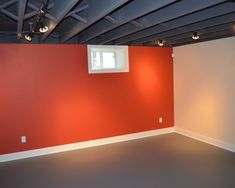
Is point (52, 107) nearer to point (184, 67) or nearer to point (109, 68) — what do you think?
point (109, 68)

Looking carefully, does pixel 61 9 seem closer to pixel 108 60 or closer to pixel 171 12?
pixel 171 12

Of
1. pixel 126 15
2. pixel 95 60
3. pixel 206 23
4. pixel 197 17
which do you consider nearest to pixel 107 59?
pixel 95 60

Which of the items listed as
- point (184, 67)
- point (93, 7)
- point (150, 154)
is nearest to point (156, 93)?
point (184, 67)

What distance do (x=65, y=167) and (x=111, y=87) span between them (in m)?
1.96

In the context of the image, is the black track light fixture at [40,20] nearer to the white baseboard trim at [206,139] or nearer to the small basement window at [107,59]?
the small basement window at [107,59]

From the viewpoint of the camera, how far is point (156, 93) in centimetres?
544

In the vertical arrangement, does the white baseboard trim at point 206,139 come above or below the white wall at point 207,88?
below

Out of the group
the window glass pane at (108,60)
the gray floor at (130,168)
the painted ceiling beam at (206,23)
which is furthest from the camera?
the window glass pane at (108,60)

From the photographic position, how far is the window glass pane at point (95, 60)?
187 inches

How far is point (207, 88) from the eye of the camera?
15.4 feet

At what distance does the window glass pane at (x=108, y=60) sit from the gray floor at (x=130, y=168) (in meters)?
1.77

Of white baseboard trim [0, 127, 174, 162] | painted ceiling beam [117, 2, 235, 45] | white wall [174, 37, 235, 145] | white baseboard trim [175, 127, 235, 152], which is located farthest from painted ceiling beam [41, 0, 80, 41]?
white baseboard trim [175, 127, 235, 152]

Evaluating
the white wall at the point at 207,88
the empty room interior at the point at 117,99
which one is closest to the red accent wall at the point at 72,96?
the empty room interior at the point at 117,99

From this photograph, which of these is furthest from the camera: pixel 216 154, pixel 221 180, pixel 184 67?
pixel 184 67
